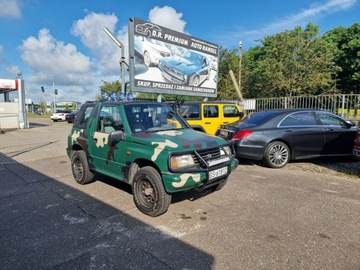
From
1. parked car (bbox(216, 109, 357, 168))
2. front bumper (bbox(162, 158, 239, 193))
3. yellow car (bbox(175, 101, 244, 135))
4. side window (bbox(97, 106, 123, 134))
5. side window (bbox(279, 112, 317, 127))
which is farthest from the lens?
yellow car (bbox(175, 101, 244, 135))

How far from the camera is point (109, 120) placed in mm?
4965

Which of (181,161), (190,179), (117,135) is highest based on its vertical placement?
(117,135)

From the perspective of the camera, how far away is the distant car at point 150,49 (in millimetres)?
12484

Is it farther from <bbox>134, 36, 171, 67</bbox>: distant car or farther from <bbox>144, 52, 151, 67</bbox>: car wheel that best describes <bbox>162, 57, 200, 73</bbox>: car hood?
<bbox>144, 52, 151, 67</bbox>: car wheel

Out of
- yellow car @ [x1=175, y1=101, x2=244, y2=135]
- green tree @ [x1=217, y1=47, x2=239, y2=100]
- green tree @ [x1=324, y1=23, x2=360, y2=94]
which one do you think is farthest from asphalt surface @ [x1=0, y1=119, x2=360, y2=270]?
green tree @ [x1=324, y1=23, x2=360, y2=94]

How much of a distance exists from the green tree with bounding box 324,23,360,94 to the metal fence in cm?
2372

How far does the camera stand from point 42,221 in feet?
12.9

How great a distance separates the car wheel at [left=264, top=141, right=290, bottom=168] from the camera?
22.4 feet

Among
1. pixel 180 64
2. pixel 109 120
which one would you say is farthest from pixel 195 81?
pixel 109 120

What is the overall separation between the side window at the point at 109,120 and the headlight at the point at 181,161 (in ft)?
4.47

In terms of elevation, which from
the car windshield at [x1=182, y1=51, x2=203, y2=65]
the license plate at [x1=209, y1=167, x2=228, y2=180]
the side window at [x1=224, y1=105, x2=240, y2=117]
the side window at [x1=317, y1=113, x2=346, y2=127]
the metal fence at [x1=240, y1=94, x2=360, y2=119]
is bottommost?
the license plate at [x1=209, y1=167, x2=228, y2=180]

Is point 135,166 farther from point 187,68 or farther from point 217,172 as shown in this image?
point 187,68

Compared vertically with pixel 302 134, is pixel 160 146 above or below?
above

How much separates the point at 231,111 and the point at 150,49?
5596 millimetres
